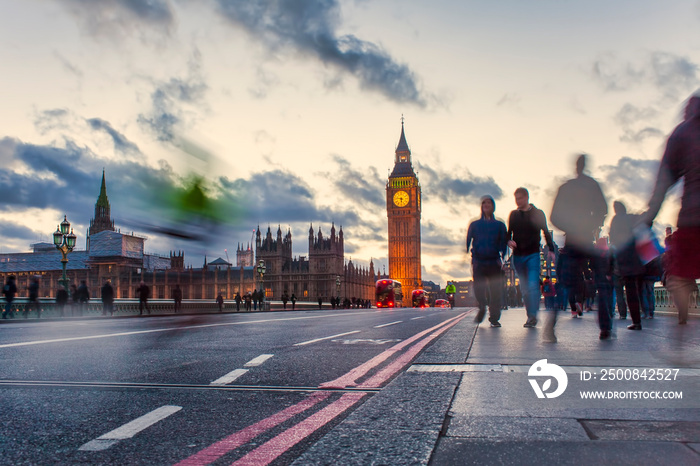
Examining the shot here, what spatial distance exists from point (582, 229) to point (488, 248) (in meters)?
2.32

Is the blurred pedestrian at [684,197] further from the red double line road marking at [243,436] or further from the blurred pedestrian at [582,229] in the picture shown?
the blurred pedestrian at [582,229]

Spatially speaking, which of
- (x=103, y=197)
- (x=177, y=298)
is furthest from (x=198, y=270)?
(x=177, y=298)

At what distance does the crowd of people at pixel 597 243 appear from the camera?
10.7 feet

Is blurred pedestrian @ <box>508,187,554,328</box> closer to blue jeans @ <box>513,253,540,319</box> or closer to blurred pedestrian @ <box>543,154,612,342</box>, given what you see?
blue jeans @ <box>513,253,540,319</box>

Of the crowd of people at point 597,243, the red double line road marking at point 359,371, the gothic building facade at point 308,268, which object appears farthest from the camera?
→ the gothic building facade at point 308,268

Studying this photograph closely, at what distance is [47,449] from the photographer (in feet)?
7.79

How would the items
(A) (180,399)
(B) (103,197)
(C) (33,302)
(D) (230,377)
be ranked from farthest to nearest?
(B) (103,197) < (C) (33,302) < (D) (230,377) < (A) (180,399)

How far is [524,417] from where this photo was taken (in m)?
2.56

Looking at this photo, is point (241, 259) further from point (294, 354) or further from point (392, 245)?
point (294, 354)

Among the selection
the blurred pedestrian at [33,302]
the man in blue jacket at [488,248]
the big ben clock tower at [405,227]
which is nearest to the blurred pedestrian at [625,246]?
the man in blue jacket at [488,248]

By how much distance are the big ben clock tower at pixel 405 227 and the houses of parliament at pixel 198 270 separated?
0.45 metres

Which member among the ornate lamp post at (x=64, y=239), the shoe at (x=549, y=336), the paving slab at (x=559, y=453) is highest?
the ornate lamp post at (x=64, y=239)

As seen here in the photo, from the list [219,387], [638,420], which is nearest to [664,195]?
[638,420]

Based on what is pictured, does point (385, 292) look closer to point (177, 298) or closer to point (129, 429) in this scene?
point (177, 298)
